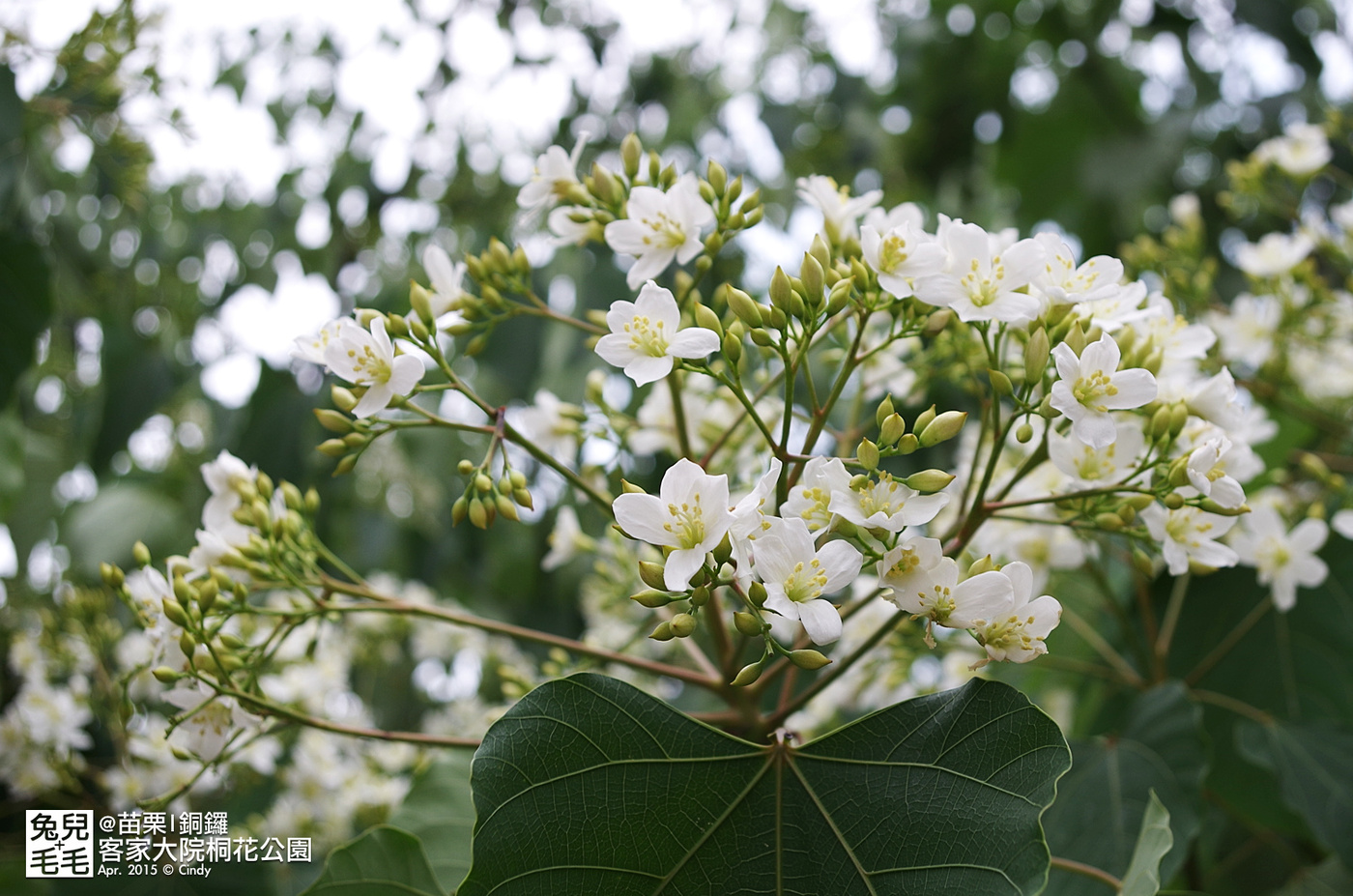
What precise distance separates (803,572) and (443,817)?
2.19 ft

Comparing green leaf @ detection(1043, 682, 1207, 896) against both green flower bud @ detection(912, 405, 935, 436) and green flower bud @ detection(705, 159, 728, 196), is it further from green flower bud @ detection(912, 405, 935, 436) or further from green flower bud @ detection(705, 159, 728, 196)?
A: green flower bud @ detection(705, 159, 728, 196)

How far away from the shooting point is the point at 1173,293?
5.51 ft

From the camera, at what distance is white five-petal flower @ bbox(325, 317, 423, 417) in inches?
34.6

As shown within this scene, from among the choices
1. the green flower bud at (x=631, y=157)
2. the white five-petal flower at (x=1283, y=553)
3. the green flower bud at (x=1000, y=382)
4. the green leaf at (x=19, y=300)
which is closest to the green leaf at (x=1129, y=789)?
the white five-petal flower at (x=1283, y=553)

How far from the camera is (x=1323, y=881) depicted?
1302 mm

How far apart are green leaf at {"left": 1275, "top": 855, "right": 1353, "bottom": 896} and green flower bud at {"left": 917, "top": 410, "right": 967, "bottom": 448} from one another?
1.04 m

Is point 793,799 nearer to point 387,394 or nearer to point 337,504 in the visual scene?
point 387,394

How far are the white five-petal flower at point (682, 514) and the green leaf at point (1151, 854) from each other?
1.42 feet

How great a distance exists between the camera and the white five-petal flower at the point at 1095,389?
78cm

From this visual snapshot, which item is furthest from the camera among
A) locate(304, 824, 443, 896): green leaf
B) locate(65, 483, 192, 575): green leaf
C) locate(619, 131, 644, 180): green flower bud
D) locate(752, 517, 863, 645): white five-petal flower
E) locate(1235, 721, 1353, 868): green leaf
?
locate(65, 483, 192, 575): green leaf

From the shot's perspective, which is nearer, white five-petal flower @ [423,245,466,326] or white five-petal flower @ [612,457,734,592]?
white five-petal flower @ [612,457,734,592]

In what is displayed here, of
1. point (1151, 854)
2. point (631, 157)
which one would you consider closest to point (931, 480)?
point (1151, 854)

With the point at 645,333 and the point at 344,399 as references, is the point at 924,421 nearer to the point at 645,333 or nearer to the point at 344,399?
the point at 645,333

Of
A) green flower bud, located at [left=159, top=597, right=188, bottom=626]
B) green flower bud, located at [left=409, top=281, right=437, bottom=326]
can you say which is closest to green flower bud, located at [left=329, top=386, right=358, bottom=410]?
green flower bud, located at [left=409, top=281, right=437, bottom=326]
